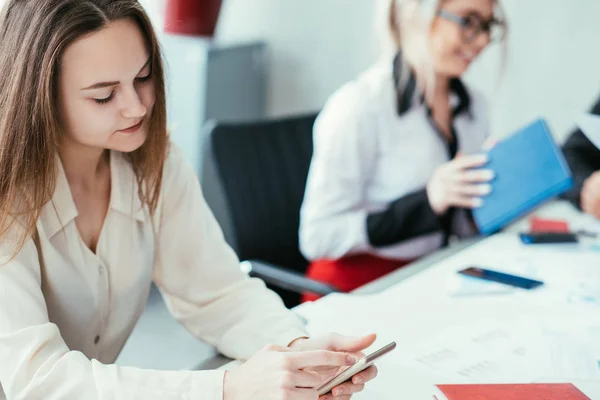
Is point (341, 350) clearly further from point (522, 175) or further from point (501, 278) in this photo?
point (522, 175)

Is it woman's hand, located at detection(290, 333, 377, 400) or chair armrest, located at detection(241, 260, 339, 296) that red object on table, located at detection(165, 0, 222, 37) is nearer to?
chair armrest, located at detection(241, 260, 339, 296)

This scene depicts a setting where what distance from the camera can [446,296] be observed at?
4.61 feet

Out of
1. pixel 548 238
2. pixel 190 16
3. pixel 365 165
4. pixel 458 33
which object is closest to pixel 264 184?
pixel 365 165

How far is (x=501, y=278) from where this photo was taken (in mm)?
1476

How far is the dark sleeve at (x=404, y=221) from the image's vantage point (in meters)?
1.72

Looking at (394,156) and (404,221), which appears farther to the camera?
(394,156)

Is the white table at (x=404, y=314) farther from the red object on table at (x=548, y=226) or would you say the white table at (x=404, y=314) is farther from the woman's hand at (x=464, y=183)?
the red object on table at (x=548, y=226)

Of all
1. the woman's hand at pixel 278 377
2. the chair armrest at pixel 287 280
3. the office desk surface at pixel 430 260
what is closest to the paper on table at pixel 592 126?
the office desk surface at pixel 430 260

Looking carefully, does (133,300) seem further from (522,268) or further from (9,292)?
(522,268)

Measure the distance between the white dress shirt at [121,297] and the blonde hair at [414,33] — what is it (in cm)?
78

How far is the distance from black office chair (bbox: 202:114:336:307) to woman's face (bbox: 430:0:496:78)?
42cm

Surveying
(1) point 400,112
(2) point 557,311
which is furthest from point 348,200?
(2) point 557,311

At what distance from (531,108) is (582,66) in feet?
0.85

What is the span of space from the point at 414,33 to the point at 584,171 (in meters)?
0.68
